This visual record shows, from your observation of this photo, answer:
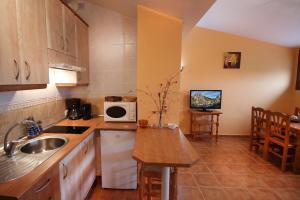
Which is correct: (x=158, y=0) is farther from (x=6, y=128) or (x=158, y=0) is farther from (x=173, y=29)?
(x=6, y=128)

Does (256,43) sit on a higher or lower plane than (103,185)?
higher

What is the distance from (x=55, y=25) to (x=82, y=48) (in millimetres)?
711

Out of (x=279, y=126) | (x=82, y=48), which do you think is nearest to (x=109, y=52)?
(x=82, y=48)

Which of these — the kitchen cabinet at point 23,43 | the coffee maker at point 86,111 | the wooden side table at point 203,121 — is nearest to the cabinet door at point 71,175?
the kitchen cabinet at point 23,43

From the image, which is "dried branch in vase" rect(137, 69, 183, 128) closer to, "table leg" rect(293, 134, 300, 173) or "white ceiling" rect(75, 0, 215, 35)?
"white ceiling" rect(75, 0, 215, 35)

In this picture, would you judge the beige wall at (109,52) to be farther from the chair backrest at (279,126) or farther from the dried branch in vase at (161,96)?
the chair backrest at (279,126)

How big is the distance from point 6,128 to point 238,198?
271 centimetres

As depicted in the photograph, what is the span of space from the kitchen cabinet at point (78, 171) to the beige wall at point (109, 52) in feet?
3.17

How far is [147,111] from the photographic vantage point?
226 cm

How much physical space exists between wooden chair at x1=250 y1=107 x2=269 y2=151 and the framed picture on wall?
1379mm

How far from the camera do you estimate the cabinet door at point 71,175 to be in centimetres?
143

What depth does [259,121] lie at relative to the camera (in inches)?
136

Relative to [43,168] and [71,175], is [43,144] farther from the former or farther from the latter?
[43,168]

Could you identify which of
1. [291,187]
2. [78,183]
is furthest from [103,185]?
[291,187]
